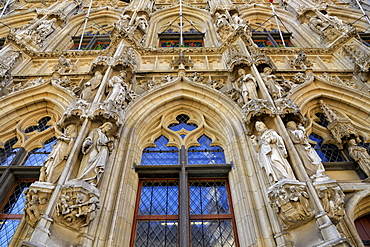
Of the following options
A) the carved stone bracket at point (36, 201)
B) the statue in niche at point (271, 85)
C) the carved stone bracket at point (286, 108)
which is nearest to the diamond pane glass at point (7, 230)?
the carved stone bracket at point (36, 201)

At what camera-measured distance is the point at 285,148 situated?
511 centimetres

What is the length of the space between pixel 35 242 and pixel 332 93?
850 centimetres

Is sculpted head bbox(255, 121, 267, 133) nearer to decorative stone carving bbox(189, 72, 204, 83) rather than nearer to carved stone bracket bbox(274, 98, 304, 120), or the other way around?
carved stone bracket bbox(274, 98, 304, 120)

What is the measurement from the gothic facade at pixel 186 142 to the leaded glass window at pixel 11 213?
0.02 meters

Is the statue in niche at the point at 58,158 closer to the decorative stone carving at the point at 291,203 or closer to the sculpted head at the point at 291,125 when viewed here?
the decorative stone carving at the point at 291,203

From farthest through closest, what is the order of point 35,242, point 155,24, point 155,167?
point 155,24 < point 155,167 < point 35,242

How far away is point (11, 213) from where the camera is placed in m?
5.61

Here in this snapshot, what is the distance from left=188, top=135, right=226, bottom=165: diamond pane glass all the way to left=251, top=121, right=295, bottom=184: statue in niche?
4.25 feet

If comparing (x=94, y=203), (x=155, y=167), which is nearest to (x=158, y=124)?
(x=155, y=167)

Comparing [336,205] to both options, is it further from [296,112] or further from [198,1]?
[198,1]

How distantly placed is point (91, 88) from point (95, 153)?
2.64 m

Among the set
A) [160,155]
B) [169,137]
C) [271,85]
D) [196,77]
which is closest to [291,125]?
[271,85]

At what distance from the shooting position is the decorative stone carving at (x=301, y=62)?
894cm

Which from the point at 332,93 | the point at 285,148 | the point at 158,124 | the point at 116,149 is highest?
the point at 332,93
